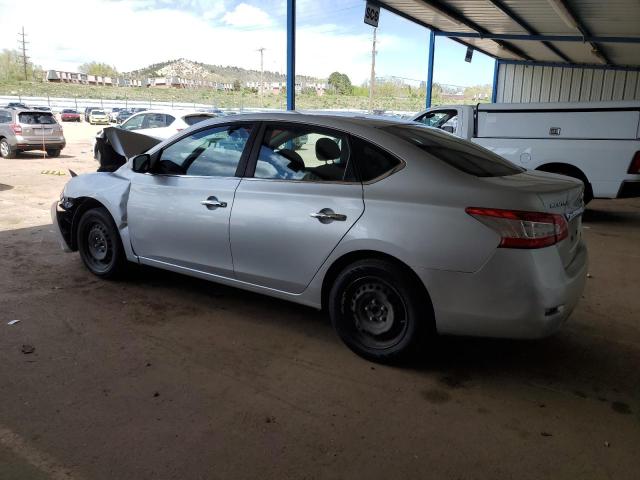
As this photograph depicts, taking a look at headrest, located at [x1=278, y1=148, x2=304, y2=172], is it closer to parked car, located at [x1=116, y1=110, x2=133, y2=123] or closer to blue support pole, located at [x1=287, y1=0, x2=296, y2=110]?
blue support pole, located at [x1=287, y1=0, x2=296, y2=110]

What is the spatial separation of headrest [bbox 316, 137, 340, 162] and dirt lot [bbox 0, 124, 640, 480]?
4.39 ft

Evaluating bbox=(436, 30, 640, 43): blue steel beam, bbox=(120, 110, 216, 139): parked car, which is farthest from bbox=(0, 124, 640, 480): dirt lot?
bbox=(436, 30, 640, 43): blue steel beam

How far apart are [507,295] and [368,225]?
92cm

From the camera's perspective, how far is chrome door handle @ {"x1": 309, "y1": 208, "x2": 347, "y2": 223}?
336 cm

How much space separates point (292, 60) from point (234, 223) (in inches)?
285

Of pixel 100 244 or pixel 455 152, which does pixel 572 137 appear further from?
pixel 100 244

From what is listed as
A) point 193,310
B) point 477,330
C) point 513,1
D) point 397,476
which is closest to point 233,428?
point 397,476

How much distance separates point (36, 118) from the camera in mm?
16562

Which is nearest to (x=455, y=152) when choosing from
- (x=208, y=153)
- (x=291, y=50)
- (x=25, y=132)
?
(x=208, y=153)

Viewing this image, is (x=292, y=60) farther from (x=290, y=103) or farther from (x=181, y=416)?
(x=181, y=416)

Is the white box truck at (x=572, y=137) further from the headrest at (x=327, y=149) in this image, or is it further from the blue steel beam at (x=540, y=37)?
the blue steel beam at (x=540, y=37)

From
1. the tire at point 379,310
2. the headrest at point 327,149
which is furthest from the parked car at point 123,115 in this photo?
the tire at point 379,310

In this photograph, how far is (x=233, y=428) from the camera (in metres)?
2.73

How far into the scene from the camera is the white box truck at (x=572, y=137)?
8.23 metres
